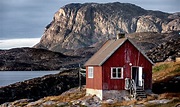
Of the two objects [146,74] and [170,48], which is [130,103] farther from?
[170,48]

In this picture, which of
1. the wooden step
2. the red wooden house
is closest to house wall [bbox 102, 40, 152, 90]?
the red wooden house

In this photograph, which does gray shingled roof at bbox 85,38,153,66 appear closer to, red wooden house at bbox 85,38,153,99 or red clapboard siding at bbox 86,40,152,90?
red wooden house at bbox 85,38,153,99

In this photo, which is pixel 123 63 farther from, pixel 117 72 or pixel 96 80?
pixel 96 80

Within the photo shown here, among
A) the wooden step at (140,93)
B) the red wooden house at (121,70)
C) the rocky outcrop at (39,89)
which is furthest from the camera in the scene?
the rocky outcrop at (39,89)

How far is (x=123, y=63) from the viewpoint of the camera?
53594mm

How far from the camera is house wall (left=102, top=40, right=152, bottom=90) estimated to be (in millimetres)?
53000

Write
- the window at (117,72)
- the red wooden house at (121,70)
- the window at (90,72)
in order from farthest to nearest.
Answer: the window at (90,72)
the window at (117,72)
the red wooden house at (121,70)

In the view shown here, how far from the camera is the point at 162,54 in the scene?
428 ft

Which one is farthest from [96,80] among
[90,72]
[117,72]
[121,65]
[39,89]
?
[39,89]

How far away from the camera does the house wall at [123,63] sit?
5300cm

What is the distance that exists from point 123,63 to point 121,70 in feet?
2.89

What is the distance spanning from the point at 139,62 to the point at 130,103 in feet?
26.2

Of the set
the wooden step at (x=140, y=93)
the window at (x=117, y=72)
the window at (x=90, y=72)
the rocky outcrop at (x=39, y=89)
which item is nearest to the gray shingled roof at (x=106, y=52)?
the window at (x=90, y=72)

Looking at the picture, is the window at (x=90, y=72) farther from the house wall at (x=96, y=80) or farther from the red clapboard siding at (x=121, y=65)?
the red clapboard siding at (x=121, y=65)
